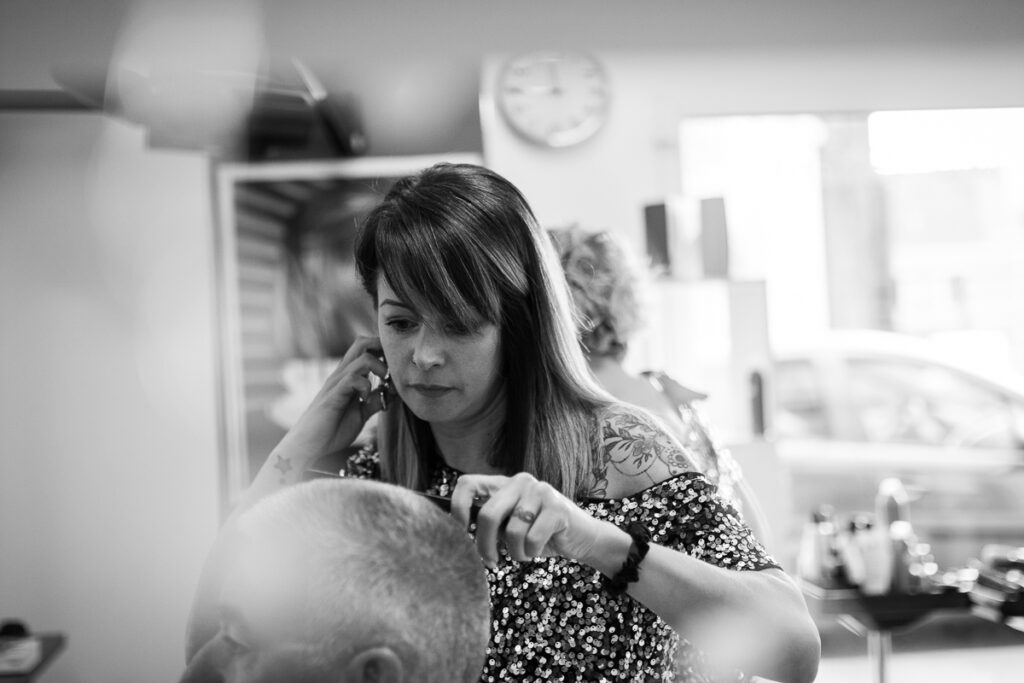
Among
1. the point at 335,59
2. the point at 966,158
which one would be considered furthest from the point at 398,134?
the point at 966,158

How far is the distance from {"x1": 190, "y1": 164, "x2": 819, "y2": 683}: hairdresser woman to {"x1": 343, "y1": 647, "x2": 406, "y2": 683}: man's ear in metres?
0.30

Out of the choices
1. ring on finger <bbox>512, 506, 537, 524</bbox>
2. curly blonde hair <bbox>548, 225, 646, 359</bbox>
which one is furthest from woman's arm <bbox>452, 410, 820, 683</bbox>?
curly blonde hair <bbox>548, 225, 646, 359</bbox>

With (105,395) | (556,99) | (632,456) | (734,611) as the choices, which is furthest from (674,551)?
(105,395)

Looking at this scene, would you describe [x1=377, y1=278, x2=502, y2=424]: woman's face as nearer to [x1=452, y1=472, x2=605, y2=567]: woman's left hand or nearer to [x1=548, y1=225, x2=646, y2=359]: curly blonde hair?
[x1=452, y1=472, x2=605, y2=567]: woman's left hand

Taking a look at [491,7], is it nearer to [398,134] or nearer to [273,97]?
[273,97]

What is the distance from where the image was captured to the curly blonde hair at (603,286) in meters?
1.77

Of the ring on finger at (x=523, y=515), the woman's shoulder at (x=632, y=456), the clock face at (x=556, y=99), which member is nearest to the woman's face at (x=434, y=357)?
the woman's shoulder at (x=632, y=456)

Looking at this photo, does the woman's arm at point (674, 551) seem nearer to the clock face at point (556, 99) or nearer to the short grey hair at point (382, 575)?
the short grey hair at point (382, 575)

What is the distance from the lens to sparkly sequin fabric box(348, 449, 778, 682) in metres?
0.89

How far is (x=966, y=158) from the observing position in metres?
3.70

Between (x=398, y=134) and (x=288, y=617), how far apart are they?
8.37 ft

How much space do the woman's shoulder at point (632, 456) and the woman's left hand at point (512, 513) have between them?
26cm

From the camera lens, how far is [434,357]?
0.85 metres

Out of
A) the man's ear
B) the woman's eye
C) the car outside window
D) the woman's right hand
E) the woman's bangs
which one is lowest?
the car outside window
